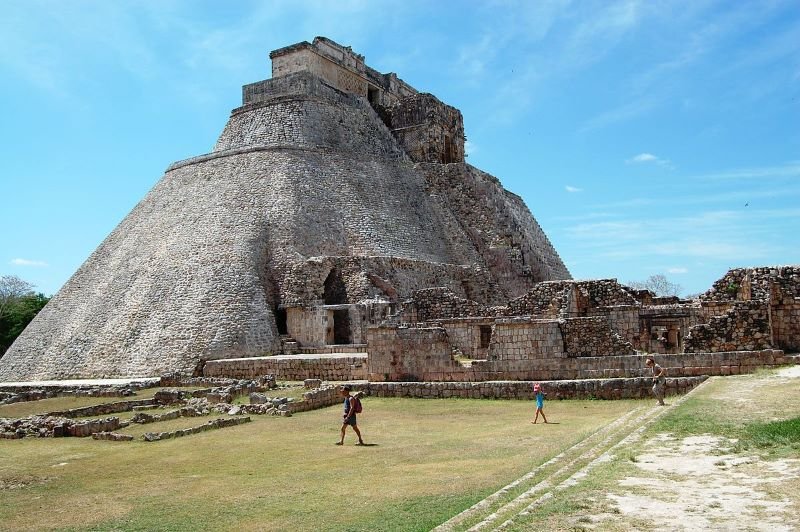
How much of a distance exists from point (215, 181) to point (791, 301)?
73.2ft

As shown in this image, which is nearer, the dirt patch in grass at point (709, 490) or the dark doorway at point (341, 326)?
the dirt patch in grass at point (709, 490)

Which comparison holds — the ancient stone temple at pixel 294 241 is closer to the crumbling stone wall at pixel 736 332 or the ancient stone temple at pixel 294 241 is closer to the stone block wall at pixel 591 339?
the stone block wall at pixel 591 339

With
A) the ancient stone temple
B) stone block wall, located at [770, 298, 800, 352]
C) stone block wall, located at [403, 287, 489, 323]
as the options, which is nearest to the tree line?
the ancient stone temple

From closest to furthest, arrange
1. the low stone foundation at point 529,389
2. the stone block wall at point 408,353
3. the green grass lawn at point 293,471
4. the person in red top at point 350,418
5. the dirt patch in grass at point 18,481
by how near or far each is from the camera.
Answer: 1. the green grass lawn at point 293,471
2. the dirt patch in grass at point 18,481
3. the person in red top at point 350,418
4. the low stone foundation at point 529,389
5. the stone block wall at point 408,353

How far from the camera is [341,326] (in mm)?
25422

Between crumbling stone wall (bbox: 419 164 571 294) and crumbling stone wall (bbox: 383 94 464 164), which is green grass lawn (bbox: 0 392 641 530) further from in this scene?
crumbling stone wall (bbox: 383 94 464 164)

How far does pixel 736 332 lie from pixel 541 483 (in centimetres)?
995

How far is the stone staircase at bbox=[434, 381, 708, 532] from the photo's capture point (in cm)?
542

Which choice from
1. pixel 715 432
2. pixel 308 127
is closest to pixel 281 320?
pixel 308 127

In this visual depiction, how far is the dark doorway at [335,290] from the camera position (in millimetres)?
25875

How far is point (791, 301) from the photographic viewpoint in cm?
1489

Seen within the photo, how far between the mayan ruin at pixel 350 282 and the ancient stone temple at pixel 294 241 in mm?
81

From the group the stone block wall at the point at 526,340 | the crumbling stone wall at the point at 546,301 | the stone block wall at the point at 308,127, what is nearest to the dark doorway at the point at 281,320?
the crumbling stone wall at the point at 546,301

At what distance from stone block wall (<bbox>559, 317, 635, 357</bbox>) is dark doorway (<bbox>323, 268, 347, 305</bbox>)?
38.0 ft
